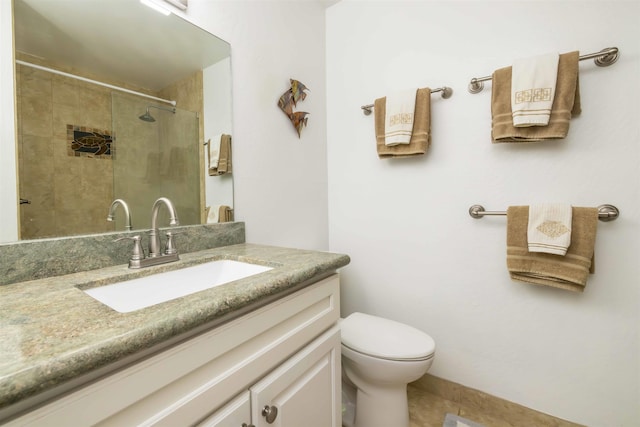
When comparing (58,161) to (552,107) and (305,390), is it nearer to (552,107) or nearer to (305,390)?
(305,390)

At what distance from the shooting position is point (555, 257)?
115cm

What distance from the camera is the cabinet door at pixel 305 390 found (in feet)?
2.18

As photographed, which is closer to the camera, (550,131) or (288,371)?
(288,371)

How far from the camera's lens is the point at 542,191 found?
1.24 m

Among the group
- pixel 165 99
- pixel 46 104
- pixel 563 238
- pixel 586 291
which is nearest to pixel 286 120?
pixel 165 99

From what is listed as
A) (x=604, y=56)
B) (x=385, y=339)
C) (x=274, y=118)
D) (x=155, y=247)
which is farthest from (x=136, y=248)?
(x=604, y=56)

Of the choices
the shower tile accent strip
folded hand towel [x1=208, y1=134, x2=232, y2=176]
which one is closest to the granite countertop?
the shower tile accent strip

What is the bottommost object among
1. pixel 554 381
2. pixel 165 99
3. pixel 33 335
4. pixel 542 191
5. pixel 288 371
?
pixel 554 381

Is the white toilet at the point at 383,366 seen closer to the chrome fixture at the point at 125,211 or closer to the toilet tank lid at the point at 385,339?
the toilet tank lid at the point at 385,339

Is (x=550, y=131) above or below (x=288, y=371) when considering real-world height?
above

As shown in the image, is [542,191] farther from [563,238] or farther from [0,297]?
[0,297]

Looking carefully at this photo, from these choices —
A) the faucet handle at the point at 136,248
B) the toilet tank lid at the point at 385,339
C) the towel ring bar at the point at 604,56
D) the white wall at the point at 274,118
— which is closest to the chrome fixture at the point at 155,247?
the faucet handle at the point at 136,248

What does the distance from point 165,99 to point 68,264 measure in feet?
2.16

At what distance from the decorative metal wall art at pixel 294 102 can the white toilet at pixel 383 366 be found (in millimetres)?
1160
